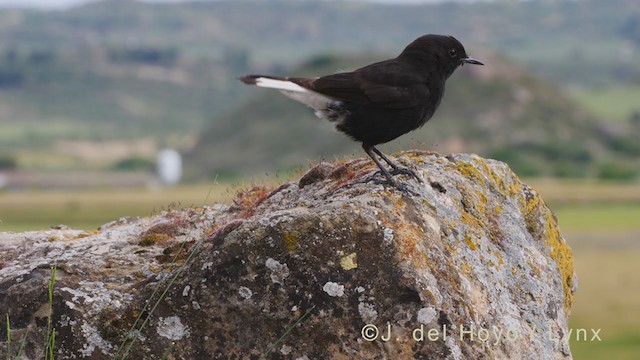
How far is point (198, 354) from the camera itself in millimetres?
6730

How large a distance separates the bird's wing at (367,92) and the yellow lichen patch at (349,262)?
6.04 feet

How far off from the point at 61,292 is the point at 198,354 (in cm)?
105

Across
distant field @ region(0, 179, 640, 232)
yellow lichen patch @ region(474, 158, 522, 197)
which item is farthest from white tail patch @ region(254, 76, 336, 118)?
distant field @ region(0, 179, 640, 232)

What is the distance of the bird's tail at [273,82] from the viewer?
26.7ft

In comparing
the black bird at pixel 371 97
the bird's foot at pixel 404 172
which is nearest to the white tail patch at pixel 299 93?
the black bird at pixel 371 97

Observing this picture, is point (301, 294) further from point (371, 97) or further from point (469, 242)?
point (371, 97)

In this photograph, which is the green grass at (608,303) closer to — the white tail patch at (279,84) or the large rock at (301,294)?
the white tail patch at (279,84)

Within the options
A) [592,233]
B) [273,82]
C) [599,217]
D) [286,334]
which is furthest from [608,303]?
[286,334]

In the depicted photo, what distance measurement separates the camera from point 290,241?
678cm

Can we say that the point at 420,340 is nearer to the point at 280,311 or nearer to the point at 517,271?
the point at 280,311

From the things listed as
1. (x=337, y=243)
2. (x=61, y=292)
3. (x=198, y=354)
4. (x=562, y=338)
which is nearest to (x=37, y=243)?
(x=61, y=292)

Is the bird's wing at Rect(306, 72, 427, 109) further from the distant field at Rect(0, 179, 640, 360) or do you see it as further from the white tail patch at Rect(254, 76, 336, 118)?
the distant field at Rect(0, 179, 640, 360)

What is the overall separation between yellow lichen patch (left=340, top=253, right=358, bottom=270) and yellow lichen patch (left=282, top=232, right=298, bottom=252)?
326mm

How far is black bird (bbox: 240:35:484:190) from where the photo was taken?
27.1 ft
